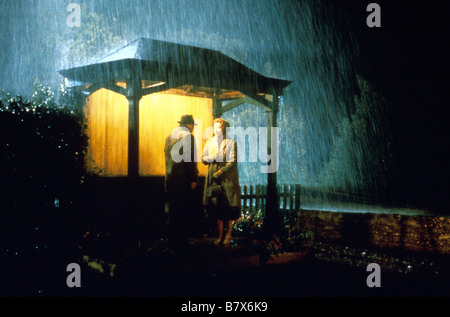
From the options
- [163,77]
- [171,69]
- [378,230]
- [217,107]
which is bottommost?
[378,230]

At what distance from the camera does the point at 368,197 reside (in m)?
25.2

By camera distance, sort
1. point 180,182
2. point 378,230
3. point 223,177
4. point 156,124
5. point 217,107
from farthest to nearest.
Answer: point 217,107, point 156,124, point 378,230, point 223,177, point 180,182

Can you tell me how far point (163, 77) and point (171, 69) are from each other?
10.3 inches

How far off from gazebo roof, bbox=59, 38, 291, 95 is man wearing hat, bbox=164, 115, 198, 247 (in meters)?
1.14

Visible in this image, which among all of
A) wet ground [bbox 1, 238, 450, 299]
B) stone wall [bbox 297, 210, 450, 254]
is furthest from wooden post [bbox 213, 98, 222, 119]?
wet ground [bbox 1, 238, 450, 299]

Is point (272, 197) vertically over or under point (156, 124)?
under

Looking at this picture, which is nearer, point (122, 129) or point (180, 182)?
point (180, 182)

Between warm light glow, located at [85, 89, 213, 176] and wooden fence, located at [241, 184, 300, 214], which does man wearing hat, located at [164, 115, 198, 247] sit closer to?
warm light glow, located at [85, 89, 213, 176]

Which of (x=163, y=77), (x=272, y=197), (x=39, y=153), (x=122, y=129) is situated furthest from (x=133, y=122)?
(x=272, y=197)

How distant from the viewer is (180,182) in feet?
24.5

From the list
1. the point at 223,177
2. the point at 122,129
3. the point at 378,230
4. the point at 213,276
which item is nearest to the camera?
the point at 213,276

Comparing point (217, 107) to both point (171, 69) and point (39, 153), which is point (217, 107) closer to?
point (171, 69)

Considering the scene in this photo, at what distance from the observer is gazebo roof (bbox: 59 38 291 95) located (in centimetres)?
758
